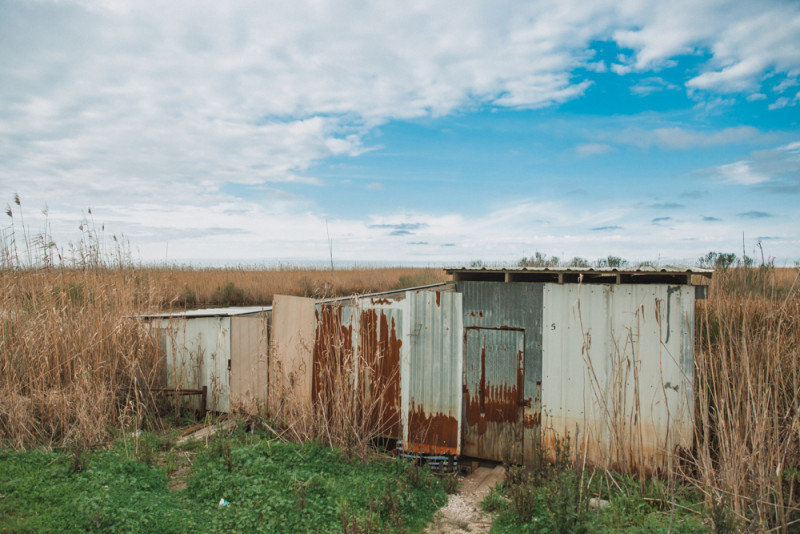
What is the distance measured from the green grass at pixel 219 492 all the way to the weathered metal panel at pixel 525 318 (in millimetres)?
1246

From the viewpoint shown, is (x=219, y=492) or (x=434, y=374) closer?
(x=219, y=492)

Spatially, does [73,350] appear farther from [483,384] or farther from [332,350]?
[483,384]

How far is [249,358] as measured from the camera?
5.82 m

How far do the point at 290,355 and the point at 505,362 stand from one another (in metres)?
2.55

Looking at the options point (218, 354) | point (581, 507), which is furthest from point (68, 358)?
point (581, 507)

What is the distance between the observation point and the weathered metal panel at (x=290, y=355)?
5207 mm

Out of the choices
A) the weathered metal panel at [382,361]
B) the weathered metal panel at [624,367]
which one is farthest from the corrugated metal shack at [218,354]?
the weathered metal panel at [624,367]

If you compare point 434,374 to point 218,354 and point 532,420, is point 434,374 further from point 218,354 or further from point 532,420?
point 218,354

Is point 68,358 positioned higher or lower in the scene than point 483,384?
higher

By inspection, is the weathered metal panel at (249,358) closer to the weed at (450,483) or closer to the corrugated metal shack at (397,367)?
the corrugated metal shack at (397,367)

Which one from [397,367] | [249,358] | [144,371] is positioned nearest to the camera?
[397,367]

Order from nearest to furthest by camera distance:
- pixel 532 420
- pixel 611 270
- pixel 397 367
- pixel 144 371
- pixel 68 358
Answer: pixel 611 270 → pixel 532 420 → pixel 397 367 → pixel 68 358 → pixel 144 371

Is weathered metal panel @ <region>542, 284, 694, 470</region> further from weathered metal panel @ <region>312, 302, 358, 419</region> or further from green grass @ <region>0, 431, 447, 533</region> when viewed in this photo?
weathered metal panel @ <region>312, 302, 358, 419</region>

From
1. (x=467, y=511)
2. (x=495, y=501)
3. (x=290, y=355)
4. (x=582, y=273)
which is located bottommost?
(x=467, y=511)
